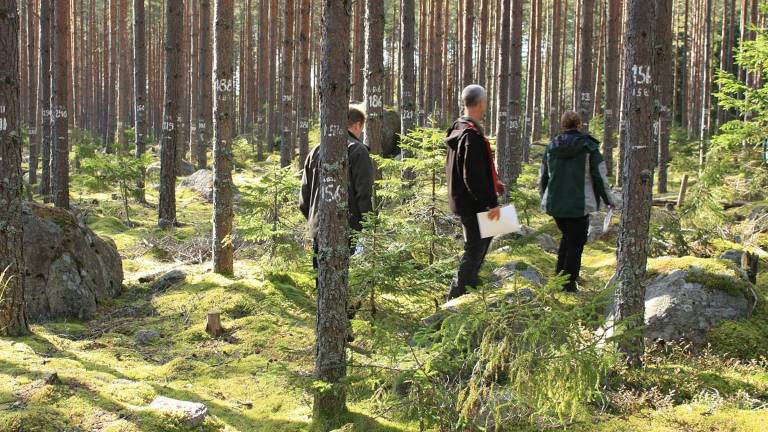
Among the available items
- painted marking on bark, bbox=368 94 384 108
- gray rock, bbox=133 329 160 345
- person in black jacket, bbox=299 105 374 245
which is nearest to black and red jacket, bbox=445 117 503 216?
person in black jacket, bbox=299 105 374 245

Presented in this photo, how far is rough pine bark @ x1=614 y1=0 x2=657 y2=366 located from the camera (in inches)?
182

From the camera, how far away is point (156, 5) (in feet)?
137

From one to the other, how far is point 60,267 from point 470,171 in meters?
4.60

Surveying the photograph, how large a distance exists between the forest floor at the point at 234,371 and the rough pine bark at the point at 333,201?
20 centimetres

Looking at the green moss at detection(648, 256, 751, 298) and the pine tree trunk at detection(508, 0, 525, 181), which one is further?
the pine tree trunk at detection(508, 0, 525, 181)

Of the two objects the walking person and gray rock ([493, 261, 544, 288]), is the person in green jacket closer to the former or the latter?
gray rock ([493, 261, 544, 288])

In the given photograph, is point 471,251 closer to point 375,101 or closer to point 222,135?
point 222,135

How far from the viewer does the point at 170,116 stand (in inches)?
487

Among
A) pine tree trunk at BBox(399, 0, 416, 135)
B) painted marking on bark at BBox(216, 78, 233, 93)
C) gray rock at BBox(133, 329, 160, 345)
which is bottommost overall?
gray rock at BBox(133, 329, 160, 345)

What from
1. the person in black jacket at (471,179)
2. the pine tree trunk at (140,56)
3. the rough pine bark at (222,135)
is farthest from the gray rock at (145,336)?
the pine tree trunk at (140,56)

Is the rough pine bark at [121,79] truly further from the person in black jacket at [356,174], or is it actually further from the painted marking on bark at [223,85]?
the person in black jacket at [356,174]

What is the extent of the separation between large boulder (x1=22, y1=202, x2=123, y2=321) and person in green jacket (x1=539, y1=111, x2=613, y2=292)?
527cm

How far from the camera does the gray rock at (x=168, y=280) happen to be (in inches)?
312

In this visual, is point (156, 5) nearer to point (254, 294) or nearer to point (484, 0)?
point (484, 0)
